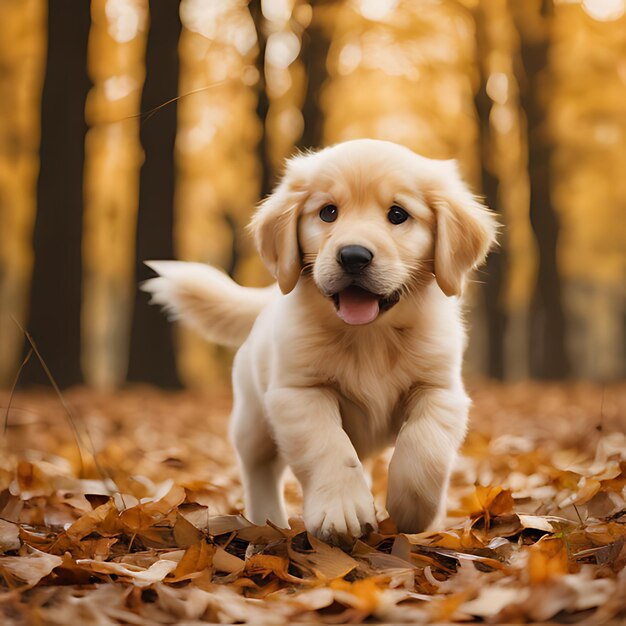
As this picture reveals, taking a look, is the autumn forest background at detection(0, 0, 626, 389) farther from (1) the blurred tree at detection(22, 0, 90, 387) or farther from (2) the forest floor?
(2) the forest floor

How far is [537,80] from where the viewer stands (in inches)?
519

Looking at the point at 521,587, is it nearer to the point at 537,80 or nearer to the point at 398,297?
the point at 398,297

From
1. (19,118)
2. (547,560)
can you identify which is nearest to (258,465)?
(547,560)

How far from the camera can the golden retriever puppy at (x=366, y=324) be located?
8.51 ft

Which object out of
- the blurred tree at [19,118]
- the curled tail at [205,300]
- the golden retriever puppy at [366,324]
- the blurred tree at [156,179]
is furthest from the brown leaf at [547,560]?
the blurred tree at [19,118]

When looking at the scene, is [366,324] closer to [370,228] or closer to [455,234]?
[370,228]

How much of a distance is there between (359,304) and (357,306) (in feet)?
0.03

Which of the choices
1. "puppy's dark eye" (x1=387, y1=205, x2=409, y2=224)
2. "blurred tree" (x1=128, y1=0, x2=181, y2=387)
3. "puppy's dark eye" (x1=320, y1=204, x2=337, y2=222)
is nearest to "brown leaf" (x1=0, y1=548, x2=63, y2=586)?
"puppy's dark eye" (x1=320, y1=204, x2=337, y2=222)

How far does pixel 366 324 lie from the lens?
9.15 ft

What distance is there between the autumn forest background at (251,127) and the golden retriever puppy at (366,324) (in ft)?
21.8

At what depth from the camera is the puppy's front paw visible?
94.3 inches

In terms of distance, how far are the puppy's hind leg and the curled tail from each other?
50 centimetres

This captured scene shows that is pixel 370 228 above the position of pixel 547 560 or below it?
above

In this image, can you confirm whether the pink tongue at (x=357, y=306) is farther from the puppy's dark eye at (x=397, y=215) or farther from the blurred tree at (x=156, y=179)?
the blurred tree at (x=156, y=179)
